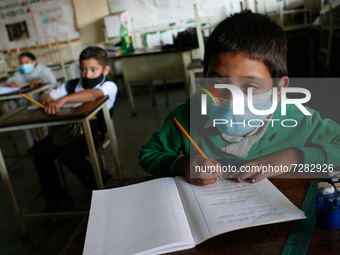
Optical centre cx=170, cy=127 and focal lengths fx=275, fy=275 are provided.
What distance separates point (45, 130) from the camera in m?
2.88

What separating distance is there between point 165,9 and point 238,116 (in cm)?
460

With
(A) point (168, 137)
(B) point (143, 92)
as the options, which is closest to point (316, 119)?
(A) point (168, 137)

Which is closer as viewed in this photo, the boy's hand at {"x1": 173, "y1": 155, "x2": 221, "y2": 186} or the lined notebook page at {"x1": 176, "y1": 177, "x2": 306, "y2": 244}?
the lined notebook page at {"x1": 176, "y1": 177, "x2": 306, "y2": 244}

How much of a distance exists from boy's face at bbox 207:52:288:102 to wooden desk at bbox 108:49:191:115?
267 centimetres

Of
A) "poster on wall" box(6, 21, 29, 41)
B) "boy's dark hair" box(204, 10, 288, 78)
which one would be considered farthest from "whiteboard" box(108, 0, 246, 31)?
"boy's dark hair" box(204, 10, 288, 78)

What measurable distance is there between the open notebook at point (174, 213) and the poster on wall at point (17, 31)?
19.2 ft

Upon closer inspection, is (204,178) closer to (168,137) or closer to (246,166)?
(246,166)

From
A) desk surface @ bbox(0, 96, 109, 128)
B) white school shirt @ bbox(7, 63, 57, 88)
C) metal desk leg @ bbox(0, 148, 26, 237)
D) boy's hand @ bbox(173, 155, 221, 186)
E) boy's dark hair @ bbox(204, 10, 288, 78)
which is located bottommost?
metal desk leg @ bbox(0, 148, 26, 237)

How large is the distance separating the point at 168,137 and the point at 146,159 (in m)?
0.10

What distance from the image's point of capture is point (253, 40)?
736 mm

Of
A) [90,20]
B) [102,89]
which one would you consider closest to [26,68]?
[102,89]

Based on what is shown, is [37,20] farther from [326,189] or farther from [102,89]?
[326,189]

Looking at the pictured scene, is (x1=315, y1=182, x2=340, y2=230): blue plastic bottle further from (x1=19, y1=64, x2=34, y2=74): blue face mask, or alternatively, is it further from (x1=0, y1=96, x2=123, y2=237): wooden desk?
(x1=19, y1=64, x2=34, y2=74): blue face mask

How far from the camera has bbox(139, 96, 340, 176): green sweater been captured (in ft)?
2.53
